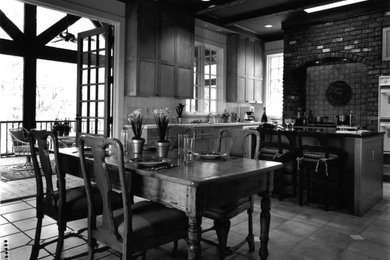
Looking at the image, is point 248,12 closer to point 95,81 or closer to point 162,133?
point 95,81

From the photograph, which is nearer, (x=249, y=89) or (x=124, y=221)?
(x=124, y=221)

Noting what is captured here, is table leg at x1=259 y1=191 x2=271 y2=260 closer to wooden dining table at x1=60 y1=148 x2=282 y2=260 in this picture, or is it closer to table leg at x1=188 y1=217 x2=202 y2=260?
wooden dining table at x1=60 y1=148 x2=282 y2=260

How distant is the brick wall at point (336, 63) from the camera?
5668 mm

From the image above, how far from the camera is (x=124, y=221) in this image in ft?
5.66

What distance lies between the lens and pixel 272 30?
7445mm

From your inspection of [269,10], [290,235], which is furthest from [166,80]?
[290,235]

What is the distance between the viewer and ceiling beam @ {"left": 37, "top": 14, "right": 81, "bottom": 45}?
24.0 ft

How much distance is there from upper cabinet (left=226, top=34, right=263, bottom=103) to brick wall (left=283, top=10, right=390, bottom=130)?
988 mm

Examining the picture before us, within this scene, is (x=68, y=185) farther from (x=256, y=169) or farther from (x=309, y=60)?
(x=309, y=60)

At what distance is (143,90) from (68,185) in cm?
190

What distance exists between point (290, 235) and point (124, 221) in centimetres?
184

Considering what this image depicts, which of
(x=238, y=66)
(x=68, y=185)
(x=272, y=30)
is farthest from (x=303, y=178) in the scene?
(x=272, y=30)

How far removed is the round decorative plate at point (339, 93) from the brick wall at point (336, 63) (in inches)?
3.5

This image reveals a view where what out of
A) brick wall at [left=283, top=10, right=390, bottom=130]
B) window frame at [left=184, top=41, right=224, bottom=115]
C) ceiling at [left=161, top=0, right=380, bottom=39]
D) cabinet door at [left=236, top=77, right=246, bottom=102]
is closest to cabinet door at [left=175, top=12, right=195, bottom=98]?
ceiling at [left=161, top=0, right=380, bottom=39]
